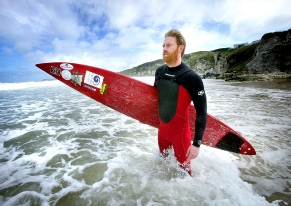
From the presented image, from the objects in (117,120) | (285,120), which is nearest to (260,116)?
(285,120)

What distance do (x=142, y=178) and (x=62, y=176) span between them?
1480 millimetres

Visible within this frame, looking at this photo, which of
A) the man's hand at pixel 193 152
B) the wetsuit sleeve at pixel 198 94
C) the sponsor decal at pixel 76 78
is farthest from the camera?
the sponsor decal at pixel 76 78

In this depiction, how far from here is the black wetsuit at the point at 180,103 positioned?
2072 millimetres

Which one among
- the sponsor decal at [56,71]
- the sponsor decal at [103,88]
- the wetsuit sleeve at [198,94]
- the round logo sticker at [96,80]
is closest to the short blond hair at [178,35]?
the wetsuit sleeve at [198,94]

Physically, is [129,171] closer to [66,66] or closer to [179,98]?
[179,98]

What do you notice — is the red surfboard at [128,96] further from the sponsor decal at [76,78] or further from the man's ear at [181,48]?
the man's ear at [181,48]

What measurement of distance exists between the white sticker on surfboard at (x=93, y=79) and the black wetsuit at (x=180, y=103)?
1.71 m

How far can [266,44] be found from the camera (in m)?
39.5

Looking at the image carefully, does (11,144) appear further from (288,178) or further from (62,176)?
(288,178)

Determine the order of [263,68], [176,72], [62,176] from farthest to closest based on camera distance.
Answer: [263,68]
[62,176]
[176,72]

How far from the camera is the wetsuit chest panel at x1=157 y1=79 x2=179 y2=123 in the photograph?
88.0 inches

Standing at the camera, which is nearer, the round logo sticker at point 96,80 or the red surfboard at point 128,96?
the red surfboard at point 128,96

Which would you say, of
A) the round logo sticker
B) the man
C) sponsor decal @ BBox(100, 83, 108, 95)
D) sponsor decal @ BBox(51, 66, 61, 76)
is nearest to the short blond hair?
the man

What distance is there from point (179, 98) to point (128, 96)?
150cm
